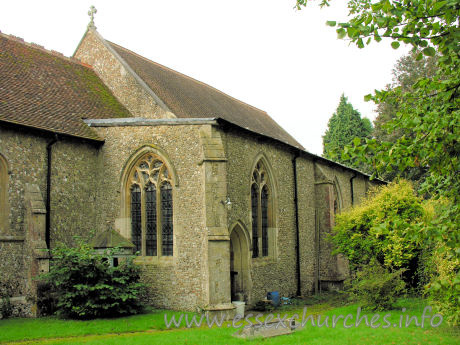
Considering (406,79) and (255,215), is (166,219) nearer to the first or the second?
(255,215)

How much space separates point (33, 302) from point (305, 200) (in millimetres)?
12548

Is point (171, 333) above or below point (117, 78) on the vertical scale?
below

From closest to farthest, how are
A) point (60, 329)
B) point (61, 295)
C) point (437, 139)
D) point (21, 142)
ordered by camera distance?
point (437, 139) < point (60, 329) < point (61, 295) < point (21, 142)

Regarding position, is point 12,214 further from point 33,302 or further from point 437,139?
point 437,139

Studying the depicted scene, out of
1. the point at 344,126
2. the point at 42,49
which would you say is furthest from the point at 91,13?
the point at 344,126

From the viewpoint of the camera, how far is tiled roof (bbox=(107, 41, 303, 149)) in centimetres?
1903

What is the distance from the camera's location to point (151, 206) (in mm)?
15477

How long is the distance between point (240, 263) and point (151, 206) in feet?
12.6

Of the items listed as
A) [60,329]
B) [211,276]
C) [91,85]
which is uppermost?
[91,85]

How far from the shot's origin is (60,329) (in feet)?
37.7

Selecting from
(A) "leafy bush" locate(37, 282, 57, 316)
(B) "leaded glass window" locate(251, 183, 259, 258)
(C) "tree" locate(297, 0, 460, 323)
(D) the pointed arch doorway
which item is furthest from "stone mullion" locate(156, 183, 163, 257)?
(C) "tree" locate(297, 0, 460, 323)

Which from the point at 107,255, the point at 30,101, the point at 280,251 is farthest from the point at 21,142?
the point at 280,251

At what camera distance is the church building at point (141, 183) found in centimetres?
1354

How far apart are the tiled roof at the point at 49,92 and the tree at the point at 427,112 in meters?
10.6
